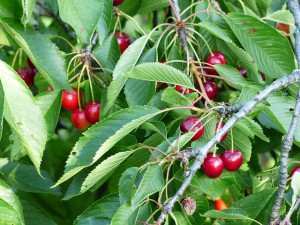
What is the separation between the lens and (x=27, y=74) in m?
2.04

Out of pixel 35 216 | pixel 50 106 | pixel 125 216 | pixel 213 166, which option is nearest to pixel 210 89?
pixel 213 166

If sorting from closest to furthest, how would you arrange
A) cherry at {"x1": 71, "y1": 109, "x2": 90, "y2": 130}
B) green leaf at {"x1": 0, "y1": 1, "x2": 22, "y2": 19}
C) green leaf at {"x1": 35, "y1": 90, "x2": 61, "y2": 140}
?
green leaf at {"x1": 0, "y1": 1, "x2": 22, "y2": 19}, green leaf at {"x1": 35, "y1": 90, "x2": 61, "y2": 140}, cherry at {"x1": 71, "y1": 109, "x2": 90, "y2": 130}

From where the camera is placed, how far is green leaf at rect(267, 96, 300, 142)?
1693 mm

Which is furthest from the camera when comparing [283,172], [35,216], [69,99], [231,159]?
[35,216]

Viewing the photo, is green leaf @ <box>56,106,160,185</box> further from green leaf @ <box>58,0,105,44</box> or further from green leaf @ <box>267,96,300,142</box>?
green leaf @ <box>267,96,300,142</box>

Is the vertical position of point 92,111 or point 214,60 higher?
point 214,60

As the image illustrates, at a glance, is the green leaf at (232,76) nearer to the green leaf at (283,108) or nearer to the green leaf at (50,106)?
the green leaf at (283,108)

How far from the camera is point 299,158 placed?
2053 mm

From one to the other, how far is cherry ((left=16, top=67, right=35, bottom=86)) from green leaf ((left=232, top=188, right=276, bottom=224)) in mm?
744

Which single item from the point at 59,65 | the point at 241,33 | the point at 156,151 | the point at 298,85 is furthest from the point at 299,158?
the point at 59,65

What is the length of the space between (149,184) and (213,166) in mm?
215

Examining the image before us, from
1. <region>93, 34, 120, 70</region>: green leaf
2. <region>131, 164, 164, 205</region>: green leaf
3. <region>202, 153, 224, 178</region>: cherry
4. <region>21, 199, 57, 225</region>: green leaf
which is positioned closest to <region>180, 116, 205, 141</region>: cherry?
<region>202, 153, 224, 178</region>: cherry

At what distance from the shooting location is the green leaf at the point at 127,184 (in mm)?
1434

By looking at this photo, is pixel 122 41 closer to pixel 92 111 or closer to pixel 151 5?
pixel 151 5
